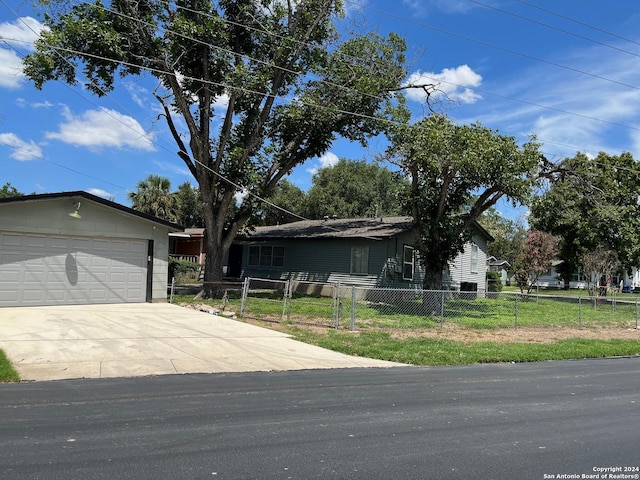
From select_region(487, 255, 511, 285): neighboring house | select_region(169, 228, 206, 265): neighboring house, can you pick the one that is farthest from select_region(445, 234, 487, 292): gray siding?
select_region(487, 255, 511, 285): neighboring house

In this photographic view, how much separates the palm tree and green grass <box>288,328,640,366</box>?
26309mm

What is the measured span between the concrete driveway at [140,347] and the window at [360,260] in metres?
11.3

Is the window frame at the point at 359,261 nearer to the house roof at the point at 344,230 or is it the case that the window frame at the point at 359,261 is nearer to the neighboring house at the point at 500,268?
the house roof at the point at 344,230

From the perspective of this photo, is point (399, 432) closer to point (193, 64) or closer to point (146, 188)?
point (193, 64)

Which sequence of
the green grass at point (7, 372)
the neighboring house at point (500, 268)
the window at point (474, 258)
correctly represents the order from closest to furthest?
the green grass at point (7, 372), the window at point (474, 258), the neighboring house at point (500, 268)

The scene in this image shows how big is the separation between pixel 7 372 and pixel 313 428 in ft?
16.4

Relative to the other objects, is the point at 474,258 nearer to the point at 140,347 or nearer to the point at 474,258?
the point at 474,258

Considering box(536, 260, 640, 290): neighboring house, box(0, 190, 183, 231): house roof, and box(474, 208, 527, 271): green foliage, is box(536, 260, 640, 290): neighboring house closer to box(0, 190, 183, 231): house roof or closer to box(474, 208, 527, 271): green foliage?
box(474, 208, 527, 271): green foliage

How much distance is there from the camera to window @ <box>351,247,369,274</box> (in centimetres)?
2434

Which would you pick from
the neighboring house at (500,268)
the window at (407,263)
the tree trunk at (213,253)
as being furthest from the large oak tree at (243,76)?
the neighboring house at (500,268)

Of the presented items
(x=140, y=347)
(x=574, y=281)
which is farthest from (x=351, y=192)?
(x=140, y=347)

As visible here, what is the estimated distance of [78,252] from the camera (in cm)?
1605

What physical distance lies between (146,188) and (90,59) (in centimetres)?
1928

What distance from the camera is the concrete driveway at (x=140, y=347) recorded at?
8.25 meters
